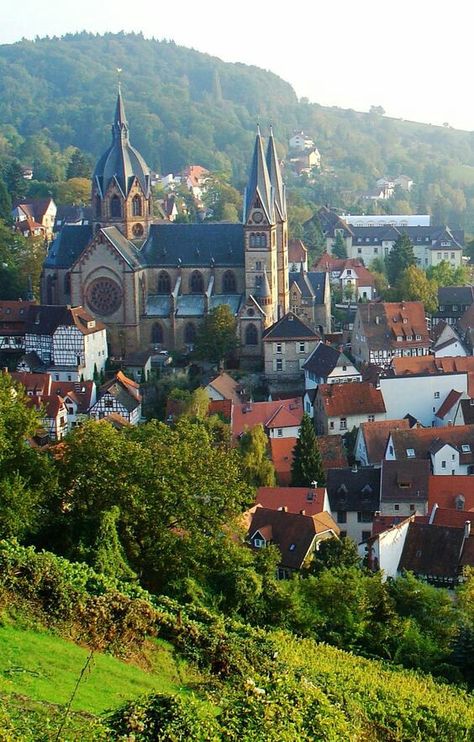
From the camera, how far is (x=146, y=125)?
186 m

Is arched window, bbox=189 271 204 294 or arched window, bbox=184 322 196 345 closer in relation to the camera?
arched window, bbox=184 322 196 345

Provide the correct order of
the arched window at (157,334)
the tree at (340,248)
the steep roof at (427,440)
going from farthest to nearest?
1. the tree at (340,248)
2. the arched window at (157,334)
3. the steep roof at (427,440)

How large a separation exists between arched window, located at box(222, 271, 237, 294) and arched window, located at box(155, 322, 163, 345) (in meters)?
4.55

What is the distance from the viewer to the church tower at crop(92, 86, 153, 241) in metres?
74.3

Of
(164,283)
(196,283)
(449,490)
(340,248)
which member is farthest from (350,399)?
(340,248)

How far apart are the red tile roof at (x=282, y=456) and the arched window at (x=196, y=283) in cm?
1821

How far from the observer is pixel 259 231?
72.8 metres

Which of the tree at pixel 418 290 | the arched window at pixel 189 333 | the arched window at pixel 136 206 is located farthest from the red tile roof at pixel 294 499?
the tree at pixel 418 290

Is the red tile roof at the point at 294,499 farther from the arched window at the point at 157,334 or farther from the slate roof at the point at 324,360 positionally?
the arched window at the point at 157,334

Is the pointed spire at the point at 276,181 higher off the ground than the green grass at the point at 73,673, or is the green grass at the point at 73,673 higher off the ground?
the pointed spire at the point at 276,181

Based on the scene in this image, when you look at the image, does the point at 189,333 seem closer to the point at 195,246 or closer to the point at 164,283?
the point at 164,283

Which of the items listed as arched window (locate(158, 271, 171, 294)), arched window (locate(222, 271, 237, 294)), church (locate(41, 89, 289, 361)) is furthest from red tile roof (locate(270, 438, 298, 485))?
arched window (locate(158, 271, 171, 294))

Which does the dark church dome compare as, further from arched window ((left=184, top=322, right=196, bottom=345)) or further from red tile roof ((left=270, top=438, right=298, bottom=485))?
red tile roof ((left=270, top=438, right=298, bottom=485))

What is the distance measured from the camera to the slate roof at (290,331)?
69250 mm
